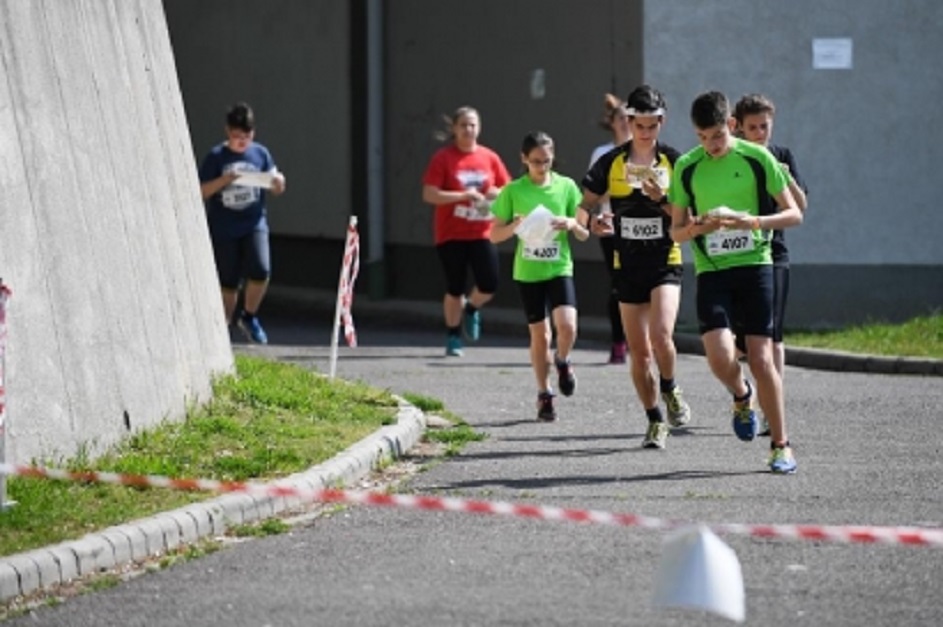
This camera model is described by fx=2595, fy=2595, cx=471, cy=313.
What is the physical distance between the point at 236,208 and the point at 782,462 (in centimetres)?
1006

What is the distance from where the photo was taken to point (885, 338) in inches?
838

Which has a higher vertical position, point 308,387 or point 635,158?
point 635,158

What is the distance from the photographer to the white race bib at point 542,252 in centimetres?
1619

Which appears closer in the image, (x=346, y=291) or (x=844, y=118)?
(x=346, y=291)

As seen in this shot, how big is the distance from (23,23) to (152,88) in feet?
8.54

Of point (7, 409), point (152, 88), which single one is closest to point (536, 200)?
point (152, 88)

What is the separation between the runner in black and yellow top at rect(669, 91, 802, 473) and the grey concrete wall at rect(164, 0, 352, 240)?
1509 cm

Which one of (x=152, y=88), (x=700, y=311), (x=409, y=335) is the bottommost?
(x=409, y=335)

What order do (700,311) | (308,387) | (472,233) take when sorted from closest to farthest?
(700,311) → (308,387) → (472,233)

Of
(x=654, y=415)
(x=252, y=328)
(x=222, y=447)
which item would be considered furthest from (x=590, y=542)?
(x=252, y=328)

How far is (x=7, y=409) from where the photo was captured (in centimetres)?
1116

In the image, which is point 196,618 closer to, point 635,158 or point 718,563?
point 718,563

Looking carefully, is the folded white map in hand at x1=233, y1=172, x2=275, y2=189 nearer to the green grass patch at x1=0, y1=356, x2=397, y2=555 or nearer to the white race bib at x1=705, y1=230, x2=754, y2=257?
the green grass patch at x1=0, y1=356, x2=397, y2=555

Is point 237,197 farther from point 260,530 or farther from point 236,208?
point 260,530
